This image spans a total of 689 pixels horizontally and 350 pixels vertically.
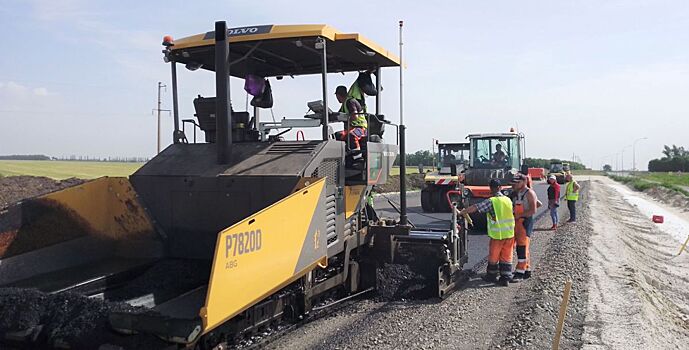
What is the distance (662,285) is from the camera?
31.0ft

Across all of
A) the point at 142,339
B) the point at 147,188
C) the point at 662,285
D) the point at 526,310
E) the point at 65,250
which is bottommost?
the point at 662,285

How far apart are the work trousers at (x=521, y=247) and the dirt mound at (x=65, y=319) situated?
5445mm

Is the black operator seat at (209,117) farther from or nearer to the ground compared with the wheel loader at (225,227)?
farther from the ground

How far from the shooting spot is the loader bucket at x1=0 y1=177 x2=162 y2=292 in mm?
4559

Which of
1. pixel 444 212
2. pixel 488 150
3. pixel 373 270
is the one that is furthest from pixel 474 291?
pixel 444 212

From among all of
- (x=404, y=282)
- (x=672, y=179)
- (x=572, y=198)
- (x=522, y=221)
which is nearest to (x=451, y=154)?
(x=572, y=198)

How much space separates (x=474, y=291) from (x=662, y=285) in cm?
461

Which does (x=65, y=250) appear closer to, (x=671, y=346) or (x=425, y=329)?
(x=425, y=329)

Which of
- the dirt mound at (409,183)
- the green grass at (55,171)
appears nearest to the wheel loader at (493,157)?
the green grass at (55,171)

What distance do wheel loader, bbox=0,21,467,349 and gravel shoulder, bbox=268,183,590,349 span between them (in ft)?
0.86

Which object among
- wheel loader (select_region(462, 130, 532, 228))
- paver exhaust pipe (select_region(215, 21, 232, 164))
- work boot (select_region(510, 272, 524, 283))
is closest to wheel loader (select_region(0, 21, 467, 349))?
paver exhaust pipe (select_region(215, 21, 232, 164))

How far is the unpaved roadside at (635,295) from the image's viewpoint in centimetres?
530

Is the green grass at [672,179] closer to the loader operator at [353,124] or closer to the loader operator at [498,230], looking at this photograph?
the loader operator at [498,230]

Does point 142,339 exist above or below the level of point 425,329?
above
